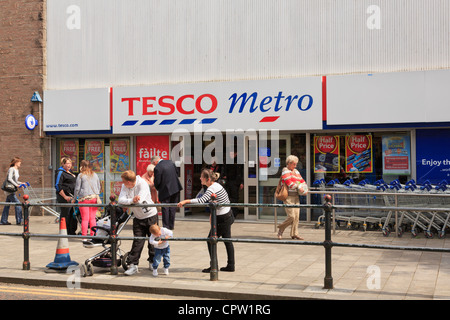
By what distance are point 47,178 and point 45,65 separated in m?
3.49

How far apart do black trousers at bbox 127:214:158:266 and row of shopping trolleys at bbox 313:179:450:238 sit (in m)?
4.34

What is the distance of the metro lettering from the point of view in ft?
44.5

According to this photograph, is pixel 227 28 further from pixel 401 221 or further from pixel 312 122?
pixel 401 221

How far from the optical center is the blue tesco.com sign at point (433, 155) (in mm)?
12656

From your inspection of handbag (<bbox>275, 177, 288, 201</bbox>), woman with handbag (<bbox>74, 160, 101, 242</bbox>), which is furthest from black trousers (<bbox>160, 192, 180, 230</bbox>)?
handbag (<bbox>275, 177, 288, 201</bbox>)

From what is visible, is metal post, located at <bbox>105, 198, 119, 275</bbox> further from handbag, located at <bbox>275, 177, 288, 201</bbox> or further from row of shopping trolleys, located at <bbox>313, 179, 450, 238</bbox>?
row of shopping trolleys, located at <bbox>313, 179, 450, 238</bbox>

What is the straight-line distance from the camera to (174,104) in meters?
14.8

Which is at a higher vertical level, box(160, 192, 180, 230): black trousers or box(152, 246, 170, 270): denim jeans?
box(160, 192, 180, 230): black trousers

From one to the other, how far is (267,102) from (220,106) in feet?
4.25

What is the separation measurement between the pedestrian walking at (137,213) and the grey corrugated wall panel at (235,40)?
22.9ft

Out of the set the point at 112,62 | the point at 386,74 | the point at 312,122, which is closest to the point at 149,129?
the point at 112,62

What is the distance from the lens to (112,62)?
1569 centimetres

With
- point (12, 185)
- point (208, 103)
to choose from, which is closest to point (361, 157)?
point (208, 103)

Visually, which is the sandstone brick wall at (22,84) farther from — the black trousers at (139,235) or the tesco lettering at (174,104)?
the black trousers at (139,235)
